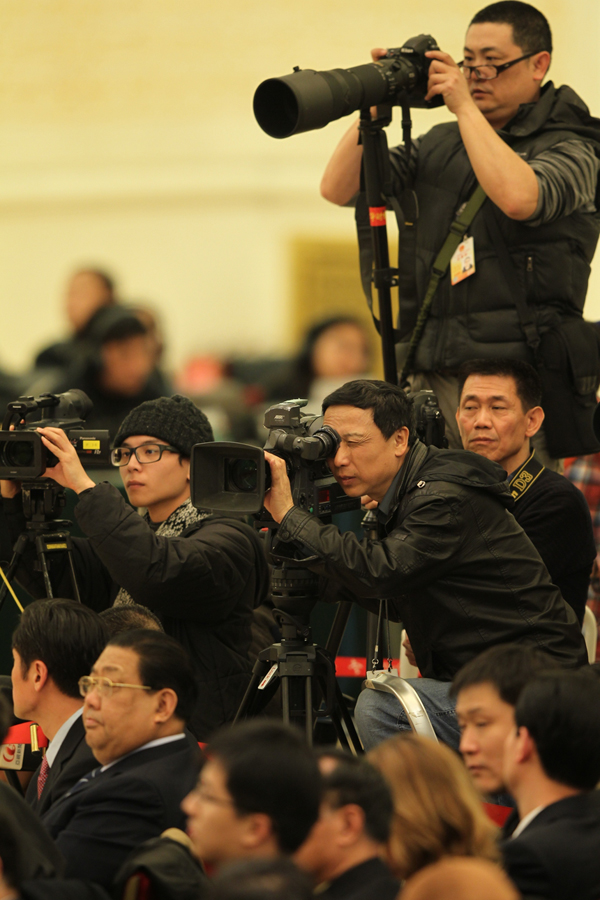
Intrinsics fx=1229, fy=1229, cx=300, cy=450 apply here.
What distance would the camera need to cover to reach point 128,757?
232 cm

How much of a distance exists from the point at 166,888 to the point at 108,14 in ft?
19.5

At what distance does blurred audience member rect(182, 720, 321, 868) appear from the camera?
1.57 m

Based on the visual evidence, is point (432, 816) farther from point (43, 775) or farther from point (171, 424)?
point (171, 424)

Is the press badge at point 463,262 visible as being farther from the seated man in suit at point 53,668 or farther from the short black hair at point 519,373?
the seated man in suit at point 53,668

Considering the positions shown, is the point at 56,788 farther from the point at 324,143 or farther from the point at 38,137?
the point at 38,137

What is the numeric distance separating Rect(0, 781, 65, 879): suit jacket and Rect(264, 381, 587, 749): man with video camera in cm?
86

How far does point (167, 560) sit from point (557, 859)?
1.39 metres

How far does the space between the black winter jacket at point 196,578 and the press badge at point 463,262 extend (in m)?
0.92

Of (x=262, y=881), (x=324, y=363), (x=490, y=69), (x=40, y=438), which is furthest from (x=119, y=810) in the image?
(x=324, y=363)

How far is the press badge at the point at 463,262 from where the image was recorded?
343 cm

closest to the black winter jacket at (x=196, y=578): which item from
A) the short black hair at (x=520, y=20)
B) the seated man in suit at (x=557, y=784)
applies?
the seated man in suit at (x=557, y=784)

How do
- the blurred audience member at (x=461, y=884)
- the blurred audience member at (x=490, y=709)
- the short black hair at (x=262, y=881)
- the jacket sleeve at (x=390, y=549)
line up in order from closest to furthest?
the short black hair at (x=262, y=881), the blurred audience member at (x=461, y=884), the blurred audience member at (x=490, y=709), the jacket sleeve at (x=390, y=549)

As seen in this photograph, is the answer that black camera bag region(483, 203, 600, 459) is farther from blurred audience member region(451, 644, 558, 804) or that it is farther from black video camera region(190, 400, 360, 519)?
blurred audience member region(451, 644, 558, 804)

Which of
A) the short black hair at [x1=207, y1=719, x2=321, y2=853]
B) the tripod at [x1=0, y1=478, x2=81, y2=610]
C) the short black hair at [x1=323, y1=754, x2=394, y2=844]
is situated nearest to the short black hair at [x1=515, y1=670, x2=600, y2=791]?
the short black hair at [x1=323, y1=754, x2=394, y2=844]
